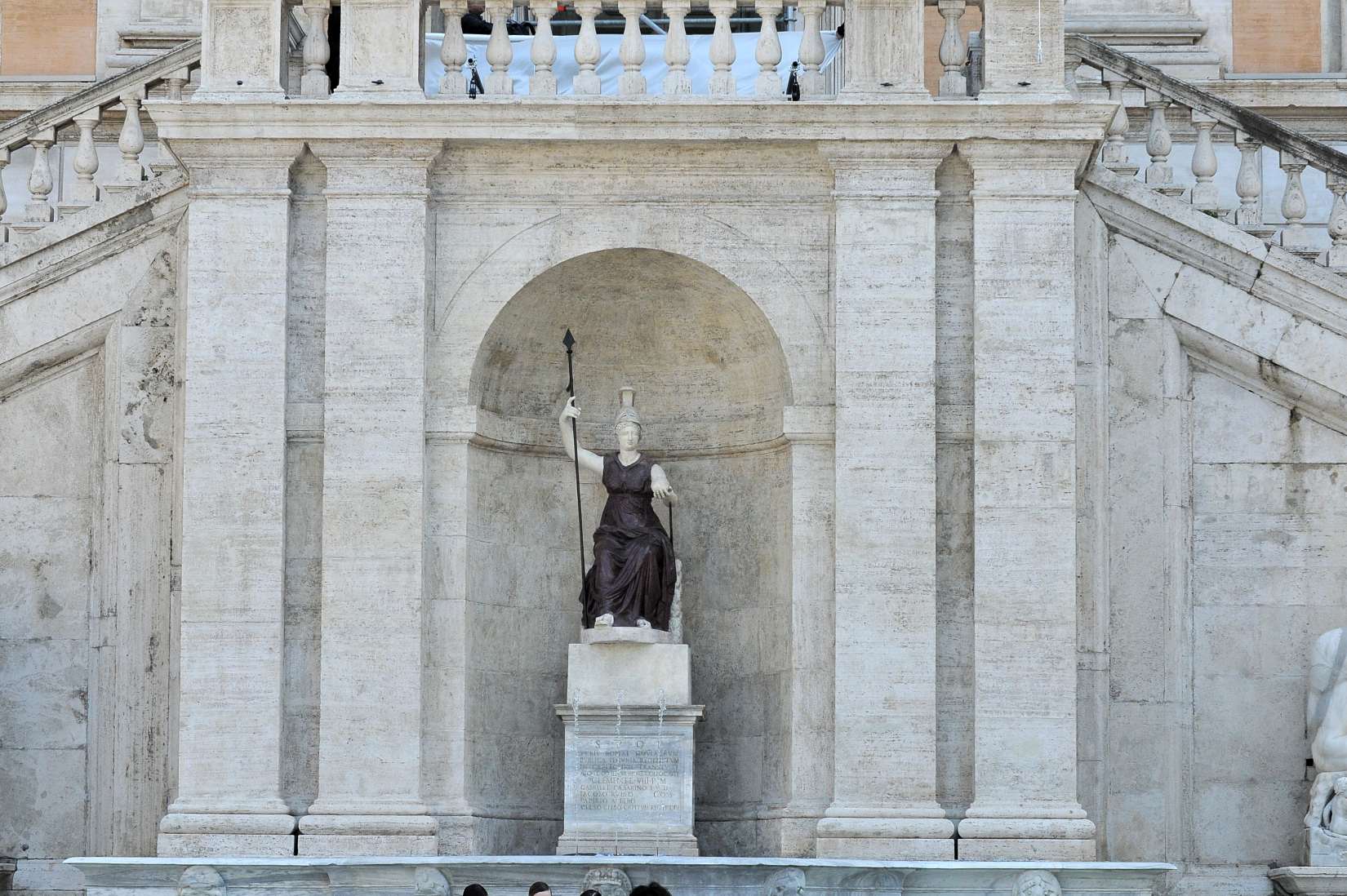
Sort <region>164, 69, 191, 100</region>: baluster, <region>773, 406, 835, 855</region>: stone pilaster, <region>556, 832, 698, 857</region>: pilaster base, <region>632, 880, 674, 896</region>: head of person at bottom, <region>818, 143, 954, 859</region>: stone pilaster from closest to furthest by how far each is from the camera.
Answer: <region>632, 880, 674, 896</region>: head of person at bottom
<region>818, 143, 954, 859</region>: stone pilaster
<region>556, 832, 698, 857</region>: pilaster base
<region>773, 406, 835, 855</region>: stone pilaster
<region>164, 69, 191, 100</region>: baluster

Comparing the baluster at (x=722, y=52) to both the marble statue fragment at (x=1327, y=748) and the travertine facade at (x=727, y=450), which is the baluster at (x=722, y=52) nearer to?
the travertine facade at (x=727, y=450)

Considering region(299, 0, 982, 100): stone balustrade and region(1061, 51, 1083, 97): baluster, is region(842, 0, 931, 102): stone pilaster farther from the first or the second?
region(1061, 51, 1083, 97): baluster

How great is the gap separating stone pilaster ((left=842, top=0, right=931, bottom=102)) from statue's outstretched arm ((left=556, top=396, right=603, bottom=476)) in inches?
114

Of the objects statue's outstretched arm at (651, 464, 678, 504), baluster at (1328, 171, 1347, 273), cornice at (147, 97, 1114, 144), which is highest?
cornice at (147, 97, 1114, 144)

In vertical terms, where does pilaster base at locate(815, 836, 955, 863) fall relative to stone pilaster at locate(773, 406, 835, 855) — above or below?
below

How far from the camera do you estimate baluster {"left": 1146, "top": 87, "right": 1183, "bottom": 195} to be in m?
19.8

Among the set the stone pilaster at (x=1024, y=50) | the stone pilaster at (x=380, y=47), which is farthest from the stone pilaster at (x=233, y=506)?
the stone pilaster at (x=1024, y=50)

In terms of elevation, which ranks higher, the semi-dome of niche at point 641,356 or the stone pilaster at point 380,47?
the stone pilaster at point 380,47

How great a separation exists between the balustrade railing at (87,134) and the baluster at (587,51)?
2.91m

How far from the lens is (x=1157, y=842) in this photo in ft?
62.8

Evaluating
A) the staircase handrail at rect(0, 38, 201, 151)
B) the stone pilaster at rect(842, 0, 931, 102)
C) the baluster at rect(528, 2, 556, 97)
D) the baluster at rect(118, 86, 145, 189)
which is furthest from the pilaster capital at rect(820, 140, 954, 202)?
the staircase handrail at rect(0, 38, 201, 151)

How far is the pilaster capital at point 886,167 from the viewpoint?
18.9 m

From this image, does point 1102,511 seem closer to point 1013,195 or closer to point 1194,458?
point 1194,458

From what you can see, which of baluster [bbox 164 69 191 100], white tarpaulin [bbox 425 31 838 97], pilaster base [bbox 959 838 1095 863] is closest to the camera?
pilaster base [bbox 959 838 1095 863]
